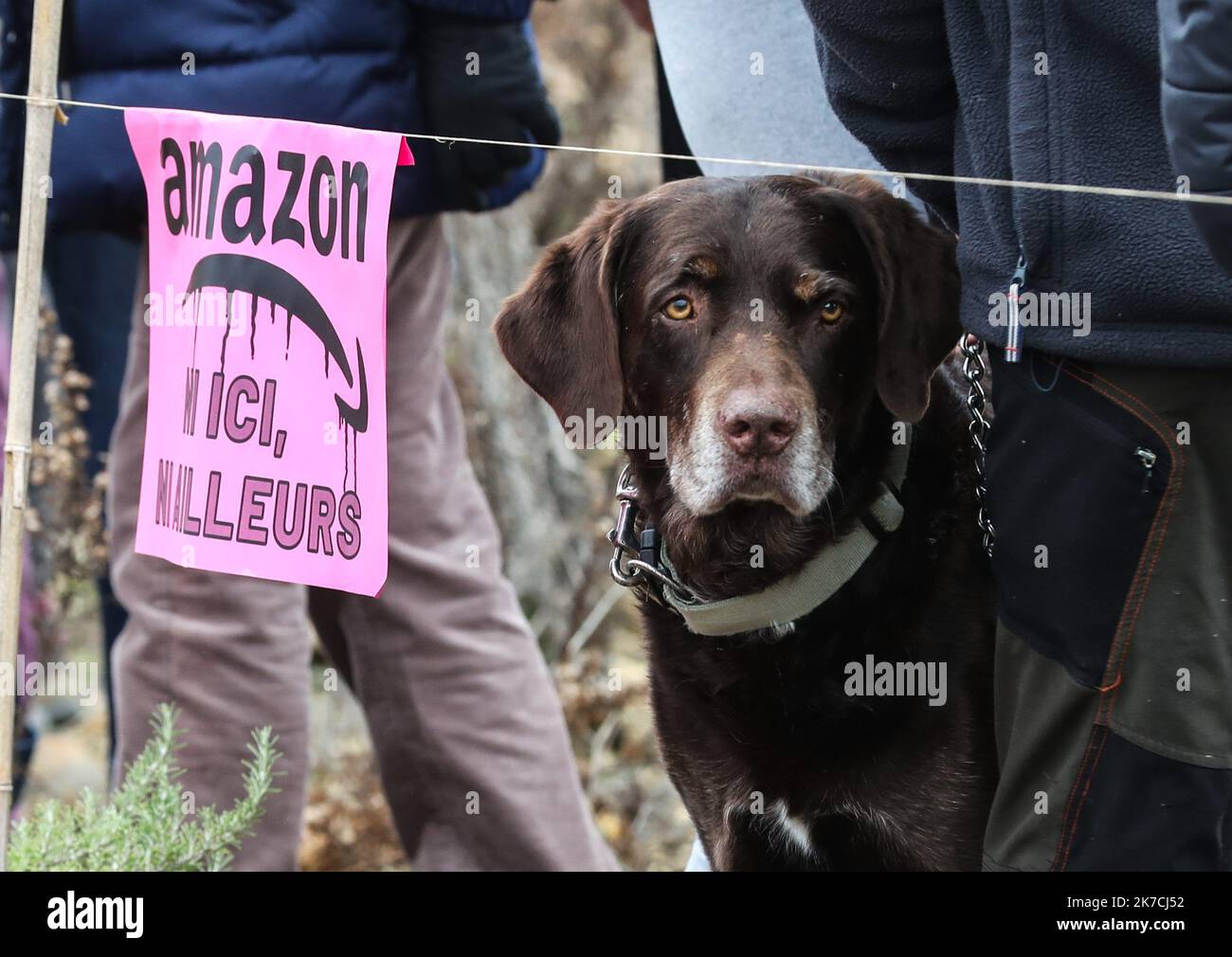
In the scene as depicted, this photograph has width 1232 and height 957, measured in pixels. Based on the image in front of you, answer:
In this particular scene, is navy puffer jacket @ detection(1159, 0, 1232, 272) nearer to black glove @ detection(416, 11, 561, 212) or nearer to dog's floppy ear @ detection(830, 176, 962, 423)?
dog's floppy ear @ detection(830, 176, 962, 423)

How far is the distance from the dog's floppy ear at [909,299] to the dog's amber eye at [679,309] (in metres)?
0.33

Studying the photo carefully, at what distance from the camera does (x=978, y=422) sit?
2.40m

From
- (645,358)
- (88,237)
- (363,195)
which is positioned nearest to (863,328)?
(645,358)

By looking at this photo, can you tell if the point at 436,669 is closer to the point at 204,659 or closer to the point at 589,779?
the point at 204,659

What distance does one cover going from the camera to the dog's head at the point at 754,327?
2.41 meters

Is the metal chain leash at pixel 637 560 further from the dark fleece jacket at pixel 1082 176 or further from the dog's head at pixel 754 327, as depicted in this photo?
the dark fleece jacket at pixel 1082 176

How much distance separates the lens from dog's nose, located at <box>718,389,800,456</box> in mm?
2322

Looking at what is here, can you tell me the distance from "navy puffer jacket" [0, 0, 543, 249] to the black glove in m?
0.06

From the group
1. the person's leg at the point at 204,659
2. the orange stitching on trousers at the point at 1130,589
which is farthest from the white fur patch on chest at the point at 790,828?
the person's leg at the point at 204,659

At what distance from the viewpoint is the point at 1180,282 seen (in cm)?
191

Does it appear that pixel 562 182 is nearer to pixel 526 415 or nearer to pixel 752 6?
pixel 526 415

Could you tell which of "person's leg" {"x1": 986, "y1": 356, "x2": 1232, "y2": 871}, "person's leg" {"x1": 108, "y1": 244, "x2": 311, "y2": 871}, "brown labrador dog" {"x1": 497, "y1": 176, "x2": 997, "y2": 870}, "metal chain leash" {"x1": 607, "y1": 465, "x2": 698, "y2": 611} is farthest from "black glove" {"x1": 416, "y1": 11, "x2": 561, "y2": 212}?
"person's leg" {"x1": 986, "y1": 356, "x2": 1232, "y2": 871}

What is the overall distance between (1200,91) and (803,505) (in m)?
0.99

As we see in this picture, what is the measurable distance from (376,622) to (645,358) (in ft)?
4.03
